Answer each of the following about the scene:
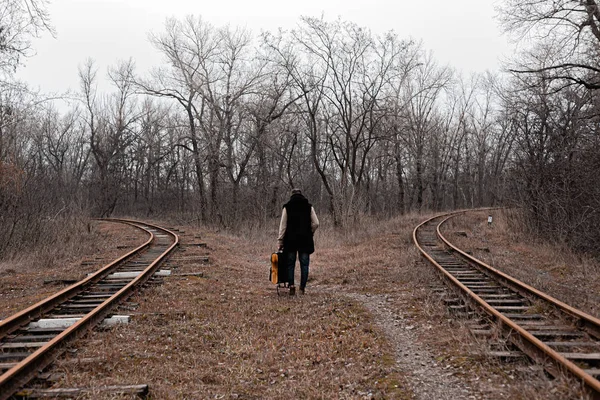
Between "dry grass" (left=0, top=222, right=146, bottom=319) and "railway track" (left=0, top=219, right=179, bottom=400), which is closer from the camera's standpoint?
"railway track" (left=0, top=219, right=179, bottom=400)

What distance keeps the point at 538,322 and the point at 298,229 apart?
4.24 metres

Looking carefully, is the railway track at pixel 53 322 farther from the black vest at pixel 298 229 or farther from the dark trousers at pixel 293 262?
the black vest at pixel 298 229

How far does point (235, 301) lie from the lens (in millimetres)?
8812

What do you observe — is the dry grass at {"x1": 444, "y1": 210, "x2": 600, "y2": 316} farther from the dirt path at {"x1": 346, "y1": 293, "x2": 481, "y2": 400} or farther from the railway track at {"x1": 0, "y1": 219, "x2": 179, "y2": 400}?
the railway track at {"x1": 0, "y1": 219, "x2": 179, "y2": 400}

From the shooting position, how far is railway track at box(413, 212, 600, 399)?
4.66 m

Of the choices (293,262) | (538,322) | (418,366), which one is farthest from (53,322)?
(538,322)

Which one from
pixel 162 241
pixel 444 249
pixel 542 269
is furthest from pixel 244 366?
pixel 162 241

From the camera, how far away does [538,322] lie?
649 centimetres

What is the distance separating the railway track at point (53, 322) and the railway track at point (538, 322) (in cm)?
501

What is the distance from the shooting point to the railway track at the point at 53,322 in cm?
488

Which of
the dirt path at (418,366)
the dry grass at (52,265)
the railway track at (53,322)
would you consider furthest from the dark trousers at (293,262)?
the dry grass at (52,265)

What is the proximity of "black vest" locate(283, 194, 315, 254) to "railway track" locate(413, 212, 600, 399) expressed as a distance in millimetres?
2783

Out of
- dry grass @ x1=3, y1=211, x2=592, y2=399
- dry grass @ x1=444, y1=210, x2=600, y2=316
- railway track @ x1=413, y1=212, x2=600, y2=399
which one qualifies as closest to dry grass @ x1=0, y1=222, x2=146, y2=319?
dry grass @ x1=3, y1=211, x2=592, y2=399

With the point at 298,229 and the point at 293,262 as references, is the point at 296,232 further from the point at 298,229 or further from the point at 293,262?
the point at 293,262
